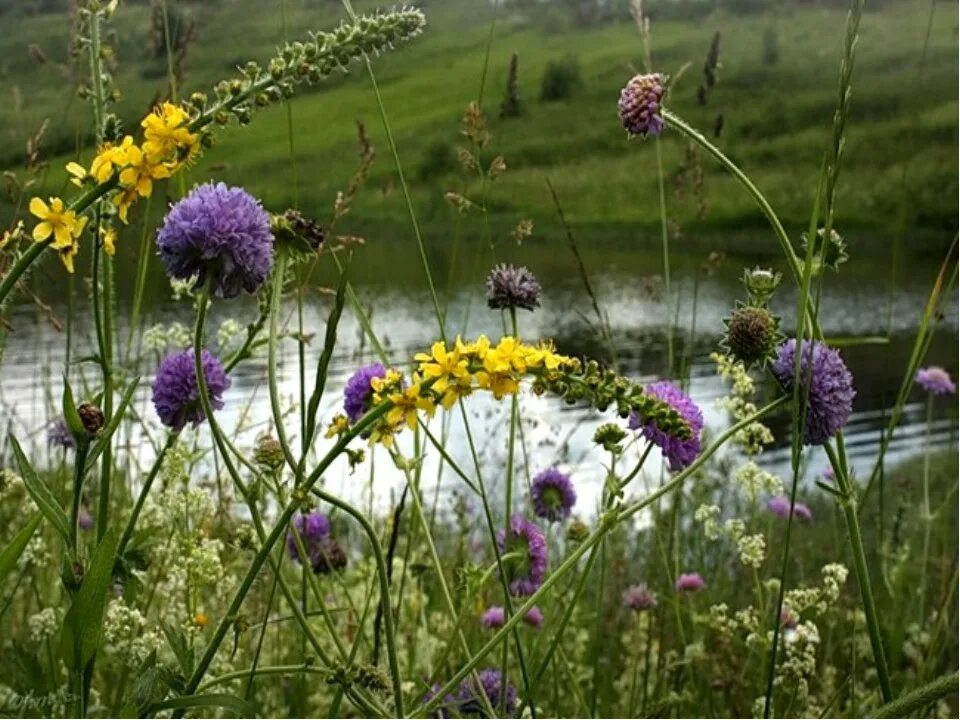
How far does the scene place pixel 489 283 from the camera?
4.50 feet

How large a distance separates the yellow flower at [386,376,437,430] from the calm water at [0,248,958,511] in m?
1.89

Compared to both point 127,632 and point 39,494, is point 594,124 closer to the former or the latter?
point 127,632

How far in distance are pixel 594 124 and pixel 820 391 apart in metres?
24.2

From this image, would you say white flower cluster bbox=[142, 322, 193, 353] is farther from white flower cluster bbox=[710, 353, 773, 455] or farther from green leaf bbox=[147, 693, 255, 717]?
green leaf bbox=[147, 693, 255, 717]

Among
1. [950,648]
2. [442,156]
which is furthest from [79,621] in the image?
[442,156]

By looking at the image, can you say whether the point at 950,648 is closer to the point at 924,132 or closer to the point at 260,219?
the point at 260,219

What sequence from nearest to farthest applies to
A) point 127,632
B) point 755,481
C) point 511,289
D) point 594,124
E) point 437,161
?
point 127,632 < point 511,289 < point 755,481 < point 437,161 < point 594,124

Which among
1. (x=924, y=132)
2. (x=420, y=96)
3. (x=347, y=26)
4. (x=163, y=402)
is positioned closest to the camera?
(x=347, y=26)

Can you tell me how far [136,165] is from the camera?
79cm

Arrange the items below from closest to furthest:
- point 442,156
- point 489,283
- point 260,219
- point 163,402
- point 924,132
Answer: point 260,219, point 163,402, point 489,283, point 442,156, point 924,132

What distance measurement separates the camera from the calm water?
4355 mm

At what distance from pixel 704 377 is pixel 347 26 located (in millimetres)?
6217

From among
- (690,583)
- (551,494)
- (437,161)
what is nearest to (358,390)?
(551,494)

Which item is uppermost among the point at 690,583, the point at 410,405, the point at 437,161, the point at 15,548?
the point at 437,161
